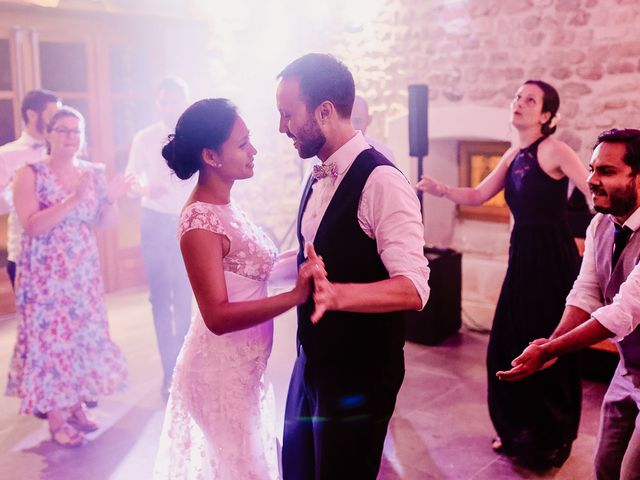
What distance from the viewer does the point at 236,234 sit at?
2.24m

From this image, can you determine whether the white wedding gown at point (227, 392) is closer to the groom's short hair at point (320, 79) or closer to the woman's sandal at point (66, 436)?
the groom's short hair at point (320, 79)

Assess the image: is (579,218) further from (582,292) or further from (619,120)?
(582,292)

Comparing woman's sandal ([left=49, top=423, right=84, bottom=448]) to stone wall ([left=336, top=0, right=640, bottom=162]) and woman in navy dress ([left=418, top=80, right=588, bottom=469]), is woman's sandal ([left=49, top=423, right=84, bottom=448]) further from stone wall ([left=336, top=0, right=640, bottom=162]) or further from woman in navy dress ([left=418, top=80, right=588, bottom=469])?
stone wall ([left=336, top=0, right=640, bottom=162])

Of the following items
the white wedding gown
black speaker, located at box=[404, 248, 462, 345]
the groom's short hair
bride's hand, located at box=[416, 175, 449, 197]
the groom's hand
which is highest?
the groom's short hair

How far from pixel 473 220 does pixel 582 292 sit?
3.68 meters

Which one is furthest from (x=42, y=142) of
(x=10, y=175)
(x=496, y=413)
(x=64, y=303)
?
(x=496, y=413)

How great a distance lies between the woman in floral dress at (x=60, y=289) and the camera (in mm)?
3717

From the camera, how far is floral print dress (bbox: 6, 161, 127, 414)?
3783 millimetres

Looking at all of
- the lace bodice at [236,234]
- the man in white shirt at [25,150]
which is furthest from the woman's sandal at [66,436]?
the lace bodice at [236,234]

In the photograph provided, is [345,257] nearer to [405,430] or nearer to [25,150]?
[405,430]

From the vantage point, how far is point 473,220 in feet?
19.9

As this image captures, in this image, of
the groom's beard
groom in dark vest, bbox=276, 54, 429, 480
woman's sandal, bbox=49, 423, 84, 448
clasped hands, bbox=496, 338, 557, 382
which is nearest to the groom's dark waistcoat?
groom in dark vest, bbox=276, 54, 429, 480

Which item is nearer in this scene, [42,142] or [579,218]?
[42,142]

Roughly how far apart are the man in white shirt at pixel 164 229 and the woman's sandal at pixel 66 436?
668 mm
